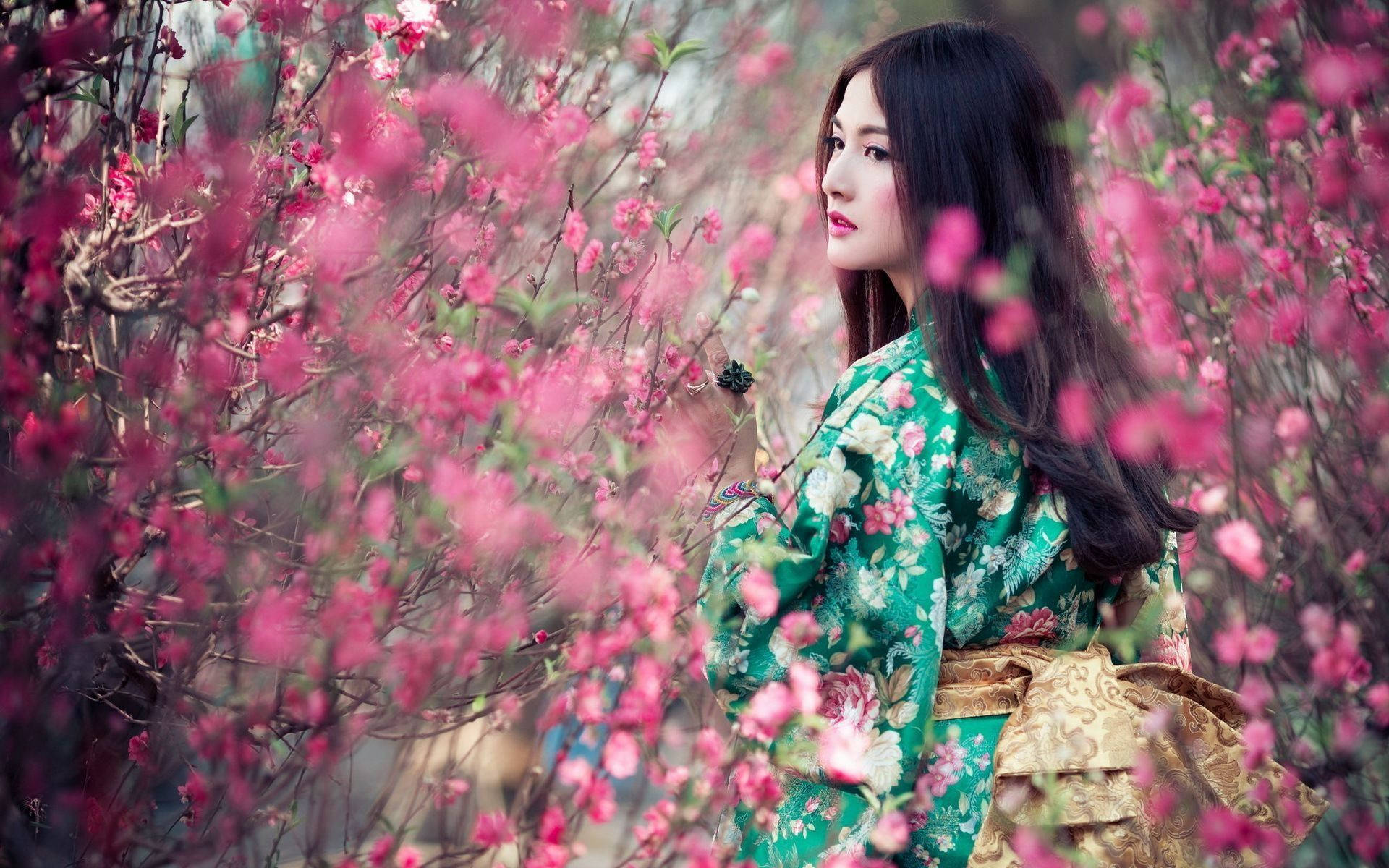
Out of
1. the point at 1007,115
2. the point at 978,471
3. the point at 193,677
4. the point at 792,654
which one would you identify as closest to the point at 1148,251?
the point at 1007,115

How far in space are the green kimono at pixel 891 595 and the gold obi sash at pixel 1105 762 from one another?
38mm

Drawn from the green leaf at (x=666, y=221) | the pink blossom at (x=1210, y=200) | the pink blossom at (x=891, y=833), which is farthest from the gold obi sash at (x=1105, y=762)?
the pink blossom at (x=1210, y=200)

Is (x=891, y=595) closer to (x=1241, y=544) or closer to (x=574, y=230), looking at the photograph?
(x=574, y=230)

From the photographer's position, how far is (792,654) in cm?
146

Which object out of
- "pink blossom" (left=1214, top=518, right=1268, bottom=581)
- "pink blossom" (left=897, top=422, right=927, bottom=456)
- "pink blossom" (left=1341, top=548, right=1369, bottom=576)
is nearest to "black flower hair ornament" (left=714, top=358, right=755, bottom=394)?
"pink blossom" (left=897, top=422, right=927, bottom=456)

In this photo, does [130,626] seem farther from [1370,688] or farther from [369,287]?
[1370,688]

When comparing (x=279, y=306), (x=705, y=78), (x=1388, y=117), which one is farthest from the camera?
(x=705, y=78)

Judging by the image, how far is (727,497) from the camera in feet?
5.10

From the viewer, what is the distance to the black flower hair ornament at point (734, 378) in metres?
1.62

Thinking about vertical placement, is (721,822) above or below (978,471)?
below

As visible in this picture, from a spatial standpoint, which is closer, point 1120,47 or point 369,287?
point 369,287

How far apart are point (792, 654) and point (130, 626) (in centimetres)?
74

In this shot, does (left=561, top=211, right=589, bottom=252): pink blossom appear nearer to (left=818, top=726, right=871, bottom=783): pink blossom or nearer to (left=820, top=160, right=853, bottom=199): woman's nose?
(left=820, top=160, right=853, bottom=199): woman's nose

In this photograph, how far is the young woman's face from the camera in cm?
167
